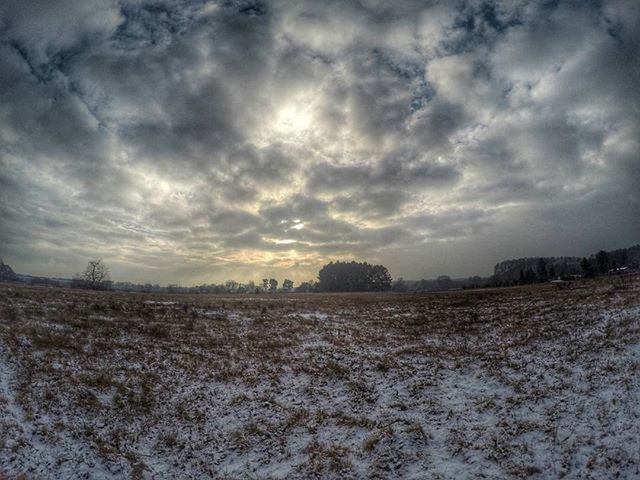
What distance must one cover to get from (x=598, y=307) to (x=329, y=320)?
67.5ft

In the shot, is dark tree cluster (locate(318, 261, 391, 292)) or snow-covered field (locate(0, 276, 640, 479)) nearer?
snow-covered field (locate(0, 276, 640, 479))

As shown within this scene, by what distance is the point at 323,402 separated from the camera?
13.4 m

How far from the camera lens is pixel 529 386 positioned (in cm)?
1259

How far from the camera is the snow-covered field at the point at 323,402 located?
9.48 m

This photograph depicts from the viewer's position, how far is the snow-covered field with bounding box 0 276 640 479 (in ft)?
31.1

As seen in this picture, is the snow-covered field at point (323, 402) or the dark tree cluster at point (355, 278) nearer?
the snow-covered field at point (323, 402)

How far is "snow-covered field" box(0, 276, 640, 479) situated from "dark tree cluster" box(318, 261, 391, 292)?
135351mm

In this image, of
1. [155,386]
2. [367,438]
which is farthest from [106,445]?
[367,438]

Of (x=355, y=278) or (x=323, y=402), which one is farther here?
(x=355, y=278)

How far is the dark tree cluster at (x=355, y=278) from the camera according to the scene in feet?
514

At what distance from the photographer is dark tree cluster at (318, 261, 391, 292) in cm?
15675

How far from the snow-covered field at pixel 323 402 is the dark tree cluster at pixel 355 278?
135351mm

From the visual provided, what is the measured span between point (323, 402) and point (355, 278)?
146337 mm

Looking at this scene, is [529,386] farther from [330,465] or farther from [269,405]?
[269,405]
